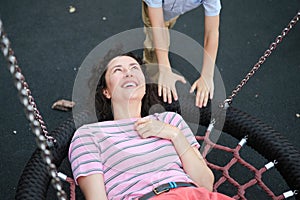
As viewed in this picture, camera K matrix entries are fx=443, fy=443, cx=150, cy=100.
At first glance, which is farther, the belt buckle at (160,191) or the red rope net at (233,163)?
the red rope net at (233,163)

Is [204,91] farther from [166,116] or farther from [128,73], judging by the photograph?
[128,73]

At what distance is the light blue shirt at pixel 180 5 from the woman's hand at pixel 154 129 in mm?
398

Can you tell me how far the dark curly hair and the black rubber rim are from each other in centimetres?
7

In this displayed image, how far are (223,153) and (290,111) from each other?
0.39m

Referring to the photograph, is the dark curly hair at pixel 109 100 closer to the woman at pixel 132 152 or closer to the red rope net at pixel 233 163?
the woman at pixel 132 152

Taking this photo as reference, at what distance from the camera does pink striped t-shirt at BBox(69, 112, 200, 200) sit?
4.04ft

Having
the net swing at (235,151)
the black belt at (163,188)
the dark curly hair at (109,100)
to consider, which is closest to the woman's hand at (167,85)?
the dark curly hair at (109,100)

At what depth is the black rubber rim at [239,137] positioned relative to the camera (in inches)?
50.3

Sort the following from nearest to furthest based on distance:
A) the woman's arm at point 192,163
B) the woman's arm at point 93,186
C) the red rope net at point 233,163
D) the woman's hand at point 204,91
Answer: the woman's arm at point 93,186, the woman's arm at point 192,163, the red rope net at point 233,163, the woman's hand at point 204,91

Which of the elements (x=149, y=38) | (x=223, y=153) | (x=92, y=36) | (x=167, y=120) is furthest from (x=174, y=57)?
(x=167, y=120)

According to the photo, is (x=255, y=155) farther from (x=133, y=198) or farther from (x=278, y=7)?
(x=278, y=7)

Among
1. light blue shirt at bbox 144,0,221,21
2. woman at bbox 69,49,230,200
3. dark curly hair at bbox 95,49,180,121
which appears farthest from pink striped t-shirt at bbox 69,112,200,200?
light blue shirt at bbox 144,0,221,21

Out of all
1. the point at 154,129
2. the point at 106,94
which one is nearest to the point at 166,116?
the point at 154,129

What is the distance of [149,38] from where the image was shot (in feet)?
5.97
